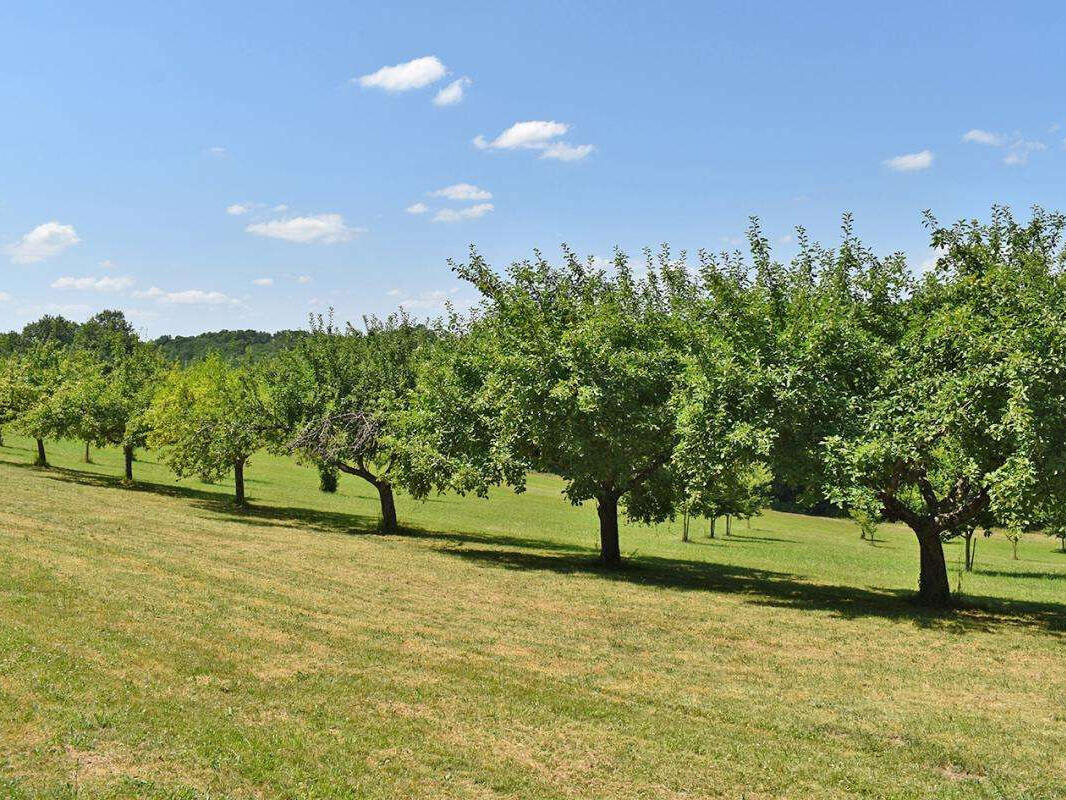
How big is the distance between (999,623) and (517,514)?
4164 cm

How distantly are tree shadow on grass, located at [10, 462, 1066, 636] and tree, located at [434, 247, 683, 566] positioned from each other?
2784 millimetres

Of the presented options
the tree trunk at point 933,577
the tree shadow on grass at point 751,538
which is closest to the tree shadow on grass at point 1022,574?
the tree shadow on grass at point 751,538

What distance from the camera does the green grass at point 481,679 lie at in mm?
9945

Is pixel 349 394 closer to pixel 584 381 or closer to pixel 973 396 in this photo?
pixel 584 381

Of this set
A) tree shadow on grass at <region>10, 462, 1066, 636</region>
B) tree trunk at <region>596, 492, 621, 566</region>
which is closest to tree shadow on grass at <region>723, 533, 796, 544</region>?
tree shadow on grass at <region>10, 462, 1066, 636</region>

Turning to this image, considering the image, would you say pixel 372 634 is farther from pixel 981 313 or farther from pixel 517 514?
pixel 517 514

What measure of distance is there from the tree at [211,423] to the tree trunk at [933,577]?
29.2 metres

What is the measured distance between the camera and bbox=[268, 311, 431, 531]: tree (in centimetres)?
3588

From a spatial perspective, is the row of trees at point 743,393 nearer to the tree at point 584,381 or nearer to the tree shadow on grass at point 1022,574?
the tree at point 584,381

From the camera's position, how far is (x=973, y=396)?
2020 centimetres

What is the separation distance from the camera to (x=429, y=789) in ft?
30.8

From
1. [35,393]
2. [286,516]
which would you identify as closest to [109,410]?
[35,393]

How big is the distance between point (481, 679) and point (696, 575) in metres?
18.8

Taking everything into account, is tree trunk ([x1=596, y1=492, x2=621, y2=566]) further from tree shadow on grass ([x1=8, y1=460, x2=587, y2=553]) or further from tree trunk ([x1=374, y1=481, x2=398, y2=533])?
tree trunk ([x1=374, y1=481, x2=398, y2=533])
